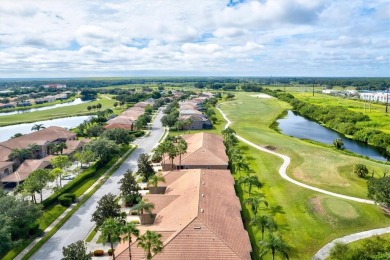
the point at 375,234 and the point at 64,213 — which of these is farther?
the point at 64,213

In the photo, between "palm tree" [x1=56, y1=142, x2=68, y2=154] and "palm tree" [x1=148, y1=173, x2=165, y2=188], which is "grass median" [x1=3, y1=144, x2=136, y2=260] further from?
"palm tree" [x1=148, y1=173, x2=165, y2=188]

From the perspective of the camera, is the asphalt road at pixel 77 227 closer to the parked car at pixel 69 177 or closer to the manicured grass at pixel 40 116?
the parked car at pixel 69 177

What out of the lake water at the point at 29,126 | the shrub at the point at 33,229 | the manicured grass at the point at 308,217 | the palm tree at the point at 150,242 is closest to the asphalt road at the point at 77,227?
the shrub at the point at 33,229

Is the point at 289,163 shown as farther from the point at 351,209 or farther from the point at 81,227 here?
the point at 81,227

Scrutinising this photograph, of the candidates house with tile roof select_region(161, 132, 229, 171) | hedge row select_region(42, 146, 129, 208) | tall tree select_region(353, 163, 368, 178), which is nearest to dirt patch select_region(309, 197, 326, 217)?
tall tree select_region(353, 163, 368, 178)

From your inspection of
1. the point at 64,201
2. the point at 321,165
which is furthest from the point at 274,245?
the point at 321,165

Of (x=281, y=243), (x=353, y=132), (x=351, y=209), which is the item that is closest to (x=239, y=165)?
(x=351, y=209)

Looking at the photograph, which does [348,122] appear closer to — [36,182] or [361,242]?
[361,242]
